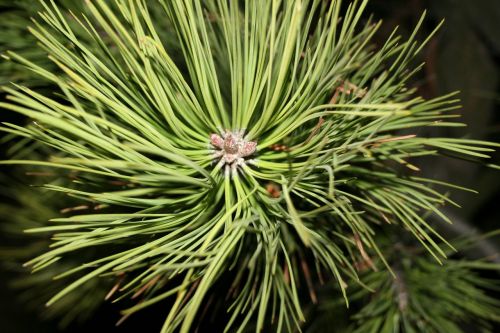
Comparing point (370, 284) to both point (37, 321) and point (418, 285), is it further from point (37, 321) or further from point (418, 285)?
point (37, 321)

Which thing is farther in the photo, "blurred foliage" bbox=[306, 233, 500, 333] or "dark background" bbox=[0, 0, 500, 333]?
"dark background" bbox=[0, 0, 500, 333]

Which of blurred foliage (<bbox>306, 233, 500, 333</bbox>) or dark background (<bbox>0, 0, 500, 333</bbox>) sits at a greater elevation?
dark background (<bbox>0, 0, 500, 333</bbox>)

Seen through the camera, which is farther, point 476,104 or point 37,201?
point 476,104

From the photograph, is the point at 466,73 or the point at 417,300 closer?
the point at 417,300

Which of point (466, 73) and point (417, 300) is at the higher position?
point (466, 73)

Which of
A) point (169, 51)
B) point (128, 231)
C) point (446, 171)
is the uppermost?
point (169, 51)

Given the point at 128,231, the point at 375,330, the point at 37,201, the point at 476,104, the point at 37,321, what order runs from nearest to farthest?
the point at 128,231
the point at 375,330
the point at 37,201
the point at 476,104
the point at 37,321

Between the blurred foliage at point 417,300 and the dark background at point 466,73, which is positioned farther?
the dark background at point 466,73

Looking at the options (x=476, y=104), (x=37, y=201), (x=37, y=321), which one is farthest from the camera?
(x=37, y=321)

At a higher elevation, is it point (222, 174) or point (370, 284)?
point (222, 174)

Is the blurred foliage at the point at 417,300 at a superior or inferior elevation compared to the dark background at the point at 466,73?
inferior

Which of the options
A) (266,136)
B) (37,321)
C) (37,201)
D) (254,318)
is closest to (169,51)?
(266,136)
